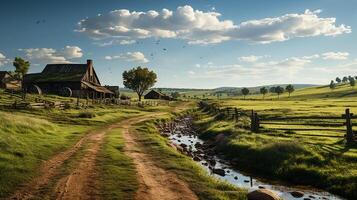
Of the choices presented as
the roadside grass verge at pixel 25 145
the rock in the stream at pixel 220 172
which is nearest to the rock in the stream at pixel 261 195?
the rock in the stream at pixel 220 172

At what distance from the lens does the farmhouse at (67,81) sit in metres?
82.5

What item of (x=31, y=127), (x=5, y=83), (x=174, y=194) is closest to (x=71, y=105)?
(x=31, y=127)

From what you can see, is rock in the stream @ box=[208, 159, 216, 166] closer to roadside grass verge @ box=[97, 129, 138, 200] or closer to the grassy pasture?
roadside grass verge @ box=[97, 129, 138, 200]

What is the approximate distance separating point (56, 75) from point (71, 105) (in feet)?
127

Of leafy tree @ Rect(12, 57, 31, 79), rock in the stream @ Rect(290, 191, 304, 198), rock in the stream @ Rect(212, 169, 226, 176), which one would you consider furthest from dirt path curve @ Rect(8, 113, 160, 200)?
leafy tree @ Rect(12, 57, 31, 79)

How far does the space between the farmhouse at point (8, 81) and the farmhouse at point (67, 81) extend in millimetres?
7408

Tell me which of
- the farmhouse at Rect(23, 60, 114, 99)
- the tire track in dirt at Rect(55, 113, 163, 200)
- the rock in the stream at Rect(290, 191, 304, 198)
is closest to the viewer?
the tire track in dirt at Rect(55, 113, 163, 200)

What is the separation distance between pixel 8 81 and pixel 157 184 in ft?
295

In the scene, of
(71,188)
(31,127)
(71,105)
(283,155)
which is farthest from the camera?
(71,105)

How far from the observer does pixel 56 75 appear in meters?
88.2

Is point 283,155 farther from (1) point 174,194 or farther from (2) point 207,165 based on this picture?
(1) point 174,194

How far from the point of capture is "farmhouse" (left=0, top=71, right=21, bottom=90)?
91562mm

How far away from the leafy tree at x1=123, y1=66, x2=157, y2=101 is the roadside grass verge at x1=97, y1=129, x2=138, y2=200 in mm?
86978

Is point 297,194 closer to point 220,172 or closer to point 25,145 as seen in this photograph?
point 220,172
